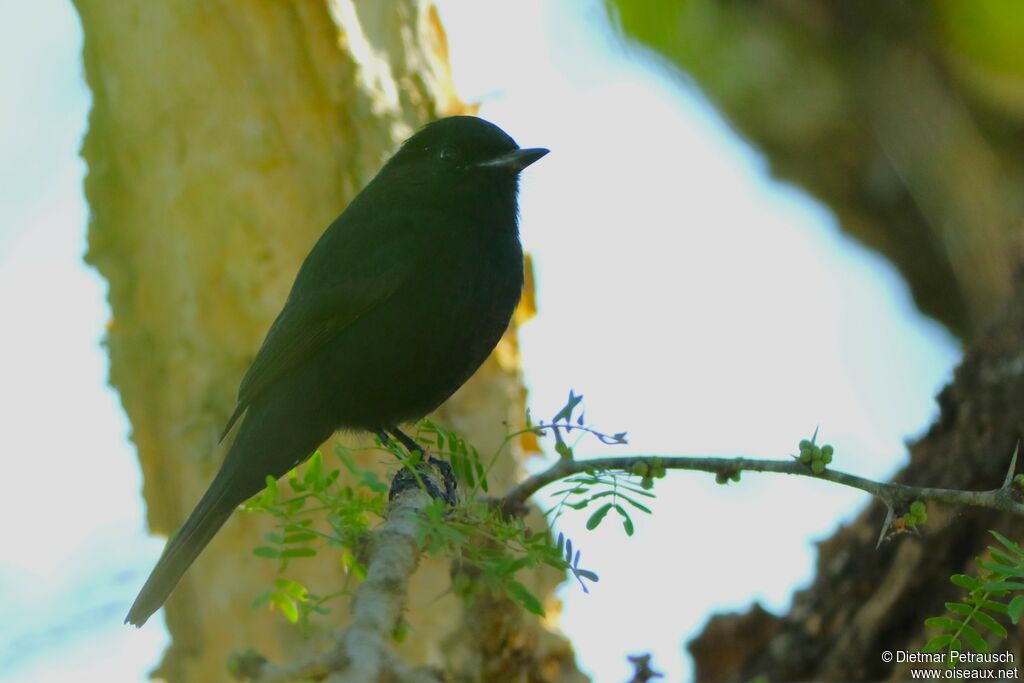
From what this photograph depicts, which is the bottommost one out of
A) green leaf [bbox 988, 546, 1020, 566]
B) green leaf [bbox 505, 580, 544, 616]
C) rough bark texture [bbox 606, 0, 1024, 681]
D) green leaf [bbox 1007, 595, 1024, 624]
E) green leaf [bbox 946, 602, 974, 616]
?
green leaf [bbox 505, 580, 544, 616]

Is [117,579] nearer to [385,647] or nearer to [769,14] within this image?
[385,647]

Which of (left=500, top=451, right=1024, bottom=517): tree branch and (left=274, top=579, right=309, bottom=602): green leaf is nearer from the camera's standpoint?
(left=500, top=451, right=1024, bottom=517): tree branch

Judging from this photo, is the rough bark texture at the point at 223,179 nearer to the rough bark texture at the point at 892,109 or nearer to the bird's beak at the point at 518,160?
the bird's beak at the point at 518,160

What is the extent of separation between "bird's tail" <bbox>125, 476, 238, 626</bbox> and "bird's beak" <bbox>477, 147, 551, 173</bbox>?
168 centimetres

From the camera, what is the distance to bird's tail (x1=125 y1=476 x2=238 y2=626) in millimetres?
4523

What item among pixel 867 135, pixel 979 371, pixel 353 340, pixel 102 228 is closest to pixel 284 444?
pixel 353 340

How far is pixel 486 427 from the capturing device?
620 cm

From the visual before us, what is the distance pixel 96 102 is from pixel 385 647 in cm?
491

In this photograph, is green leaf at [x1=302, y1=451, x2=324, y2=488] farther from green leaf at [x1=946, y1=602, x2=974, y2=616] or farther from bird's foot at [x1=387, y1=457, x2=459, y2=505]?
green leaf at [x1=946, y1=602, x2=974, y2=616]

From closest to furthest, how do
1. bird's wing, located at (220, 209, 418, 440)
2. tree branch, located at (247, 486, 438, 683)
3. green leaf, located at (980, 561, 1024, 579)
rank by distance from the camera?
1. tree branch, located at (247, 486, 438, 683)
2. green leaf, located at (980, 561, 1024, 579)
3. bird's wing, located at (220, 209, 418, 440)

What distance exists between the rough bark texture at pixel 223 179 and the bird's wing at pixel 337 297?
1252mm

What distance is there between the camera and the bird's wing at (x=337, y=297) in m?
4.71

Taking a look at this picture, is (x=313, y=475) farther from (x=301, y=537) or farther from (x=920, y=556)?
(x=920, y=556)

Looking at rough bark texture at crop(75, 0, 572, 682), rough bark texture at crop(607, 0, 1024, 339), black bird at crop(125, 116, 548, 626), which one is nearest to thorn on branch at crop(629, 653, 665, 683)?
black bird at crop(125, 116, 548, 626)
